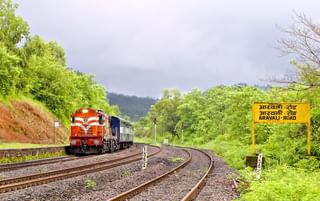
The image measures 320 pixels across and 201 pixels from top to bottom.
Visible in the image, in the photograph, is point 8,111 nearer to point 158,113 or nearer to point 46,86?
point 46,86

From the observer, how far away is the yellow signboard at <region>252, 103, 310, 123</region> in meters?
21.3

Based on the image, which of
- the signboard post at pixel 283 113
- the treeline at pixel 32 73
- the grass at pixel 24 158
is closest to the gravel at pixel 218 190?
the signboard post at pixel 283 113

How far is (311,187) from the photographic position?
402 inches

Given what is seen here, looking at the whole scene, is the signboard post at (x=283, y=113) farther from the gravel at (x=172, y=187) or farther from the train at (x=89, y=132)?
the train at (x=89, y=132)

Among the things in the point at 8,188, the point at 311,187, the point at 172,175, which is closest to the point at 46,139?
the point at 172,175

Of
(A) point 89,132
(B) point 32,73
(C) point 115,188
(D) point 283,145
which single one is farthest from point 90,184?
(B) point 32,73

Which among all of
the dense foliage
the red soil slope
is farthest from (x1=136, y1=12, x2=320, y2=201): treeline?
the red soil slope

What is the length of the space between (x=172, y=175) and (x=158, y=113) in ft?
323

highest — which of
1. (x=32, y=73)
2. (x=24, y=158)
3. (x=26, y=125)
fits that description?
(x=32, y=73)

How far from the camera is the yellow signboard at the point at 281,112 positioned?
21.3 metres

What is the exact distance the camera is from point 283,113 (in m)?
22.1

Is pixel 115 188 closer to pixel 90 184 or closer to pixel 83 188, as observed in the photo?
pixel 83 188

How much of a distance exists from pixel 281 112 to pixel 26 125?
3215cm

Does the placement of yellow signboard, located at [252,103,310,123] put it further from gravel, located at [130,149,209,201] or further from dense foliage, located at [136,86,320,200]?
gravel, located at [130,149,209,201]
